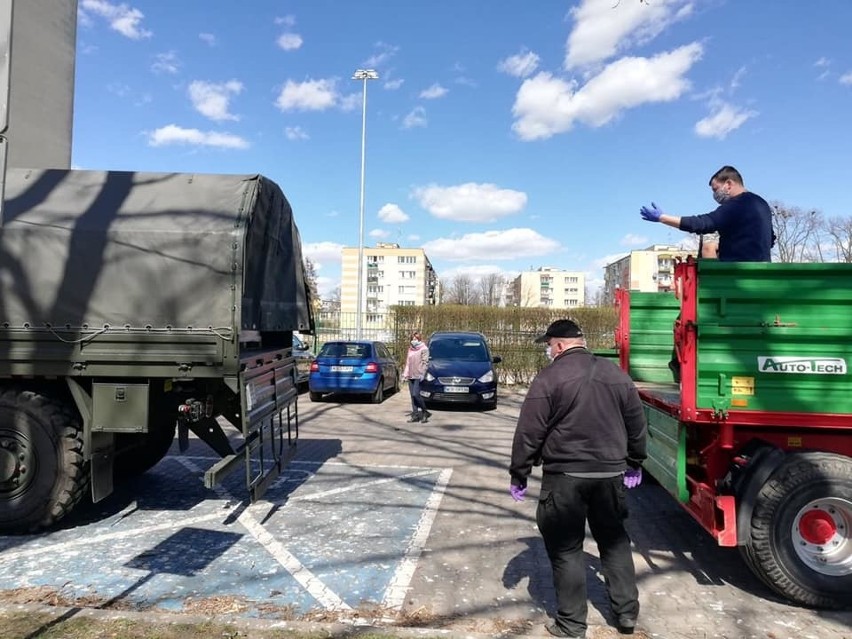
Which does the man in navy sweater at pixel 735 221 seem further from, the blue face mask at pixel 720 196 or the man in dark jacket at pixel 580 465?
the man in dark jacket at pixel 580 465

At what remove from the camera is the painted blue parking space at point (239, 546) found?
405 cm

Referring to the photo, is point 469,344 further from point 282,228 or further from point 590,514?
point 590,514

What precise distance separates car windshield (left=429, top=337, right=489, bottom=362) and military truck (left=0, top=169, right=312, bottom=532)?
30.0ft

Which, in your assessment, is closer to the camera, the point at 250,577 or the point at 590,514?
the point at 590,514

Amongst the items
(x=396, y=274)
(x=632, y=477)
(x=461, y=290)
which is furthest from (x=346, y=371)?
(x=396, y=274)

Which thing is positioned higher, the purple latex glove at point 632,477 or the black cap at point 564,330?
the black cap at point 564,330

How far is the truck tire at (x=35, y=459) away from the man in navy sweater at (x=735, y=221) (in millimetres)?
5269

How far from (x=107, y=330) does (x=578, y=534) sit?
4010 millimetres

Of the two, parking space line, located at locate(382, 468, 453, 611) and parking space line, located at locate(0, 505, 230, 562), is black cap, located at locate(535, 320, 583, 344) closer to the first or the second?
parking space line, located at locate(382, 468, 453, 611)

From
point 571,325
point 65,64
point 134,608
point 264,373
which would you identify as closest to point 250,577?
point 134,608

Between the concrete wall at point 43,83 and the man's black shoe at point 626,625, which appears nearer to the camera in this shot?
the man's black shoe at point 626,625

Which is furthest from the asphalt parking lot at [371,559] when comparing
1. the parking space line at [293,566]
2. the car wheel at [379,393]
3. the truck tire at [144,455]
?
the car wheel at [379,393]

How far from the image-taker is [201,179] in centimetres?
550

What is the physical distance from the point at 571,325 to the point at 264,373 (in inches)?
121
